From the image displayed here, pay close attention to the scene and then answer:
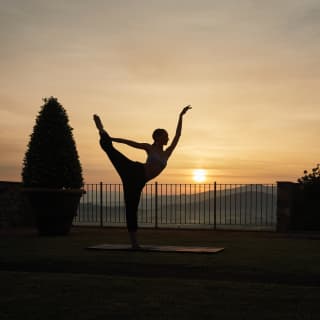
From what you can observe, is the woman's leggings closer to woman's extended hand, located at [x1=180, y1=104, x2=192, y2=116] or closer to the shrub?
woman's extended hand, located at [x1=180, y1=104, x2=192, y2=116]

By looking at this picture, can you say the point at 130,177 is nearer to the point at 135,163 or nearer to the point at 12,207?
the point at 135,163


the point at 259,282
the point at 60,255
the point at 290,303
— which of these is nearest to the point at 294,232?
the point at 60,255

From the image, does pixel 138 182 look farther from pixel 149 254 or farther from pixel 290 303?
pixel 290 303

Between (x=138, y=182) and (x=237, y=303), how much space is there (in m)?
5.21

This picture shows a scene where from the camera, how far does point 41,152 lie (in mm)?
13891

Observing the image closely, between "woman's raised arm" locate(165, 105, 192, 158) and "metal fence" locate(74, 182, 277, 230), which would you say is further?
"metal fence" locate(74, 182, 277, 230)

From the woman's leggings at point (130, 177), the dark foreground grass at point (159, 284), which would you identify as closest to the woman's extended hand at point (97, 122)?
the woman's leggings at point (130, 177)

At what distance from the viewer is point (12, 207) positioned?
17.3 metres

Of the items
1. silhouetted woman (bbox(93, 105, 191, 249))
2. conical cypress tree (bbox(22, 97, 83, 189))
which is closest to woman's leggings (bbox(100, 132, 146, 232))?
silhouetted woman (bbox(93, 105, 191, 249))

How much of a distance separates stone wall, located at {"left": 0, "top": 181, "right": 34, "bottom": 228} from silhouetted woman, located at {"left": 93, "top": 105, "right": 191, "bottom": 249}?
25.1ft

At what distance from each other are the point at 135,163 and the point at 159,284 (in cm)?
427

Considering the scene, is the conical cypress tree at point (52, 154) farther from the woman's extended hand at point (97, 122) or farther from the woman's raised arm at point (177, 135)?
the woman's raised arm at point (177, 135)

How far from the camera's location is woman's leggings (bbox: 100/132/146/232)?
10.0 metres

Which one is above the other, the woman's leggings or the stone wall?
the woman's leggings
